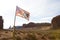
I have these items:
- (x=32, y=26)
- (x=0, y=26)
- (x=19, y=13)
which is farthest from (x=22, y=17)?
(x=32, y=26)

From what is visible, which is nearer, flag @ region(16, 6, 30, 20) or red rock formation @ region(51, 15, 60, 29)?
flag @ region(16, 6, 30, 20)

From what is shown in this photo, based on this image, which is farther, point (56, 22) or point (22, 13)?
point (56, 22)

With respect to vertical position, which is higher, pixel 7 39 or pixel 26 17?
pixel 26 17

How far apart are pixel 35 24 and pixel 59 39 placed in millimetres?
113036

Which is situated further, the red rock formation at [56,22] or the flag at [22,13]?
the red rock formation at [56,22]

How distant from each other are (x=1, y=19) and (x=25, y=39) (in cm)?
3608

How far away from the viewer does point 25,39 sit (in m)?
30.3

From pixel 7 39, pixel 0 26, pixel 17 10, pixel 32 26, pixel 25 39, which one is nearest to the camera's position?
pixel 17 10

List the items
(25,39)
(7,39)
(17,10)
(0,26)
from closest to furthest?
(17,10), (7,39), (25,39), (0,26)

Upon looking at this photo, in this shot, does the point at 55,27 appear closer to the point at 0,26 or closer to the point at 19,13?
the point at 0,26

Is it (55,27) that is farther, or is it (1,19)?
(55,27)

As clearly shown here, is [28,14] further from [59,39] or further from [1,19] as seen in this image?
[1,19]

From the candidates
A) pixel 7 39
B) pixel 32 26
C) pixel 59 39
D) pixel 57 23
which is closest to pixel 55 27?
pixel 57 23

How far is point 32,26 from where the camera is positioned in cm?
14325
